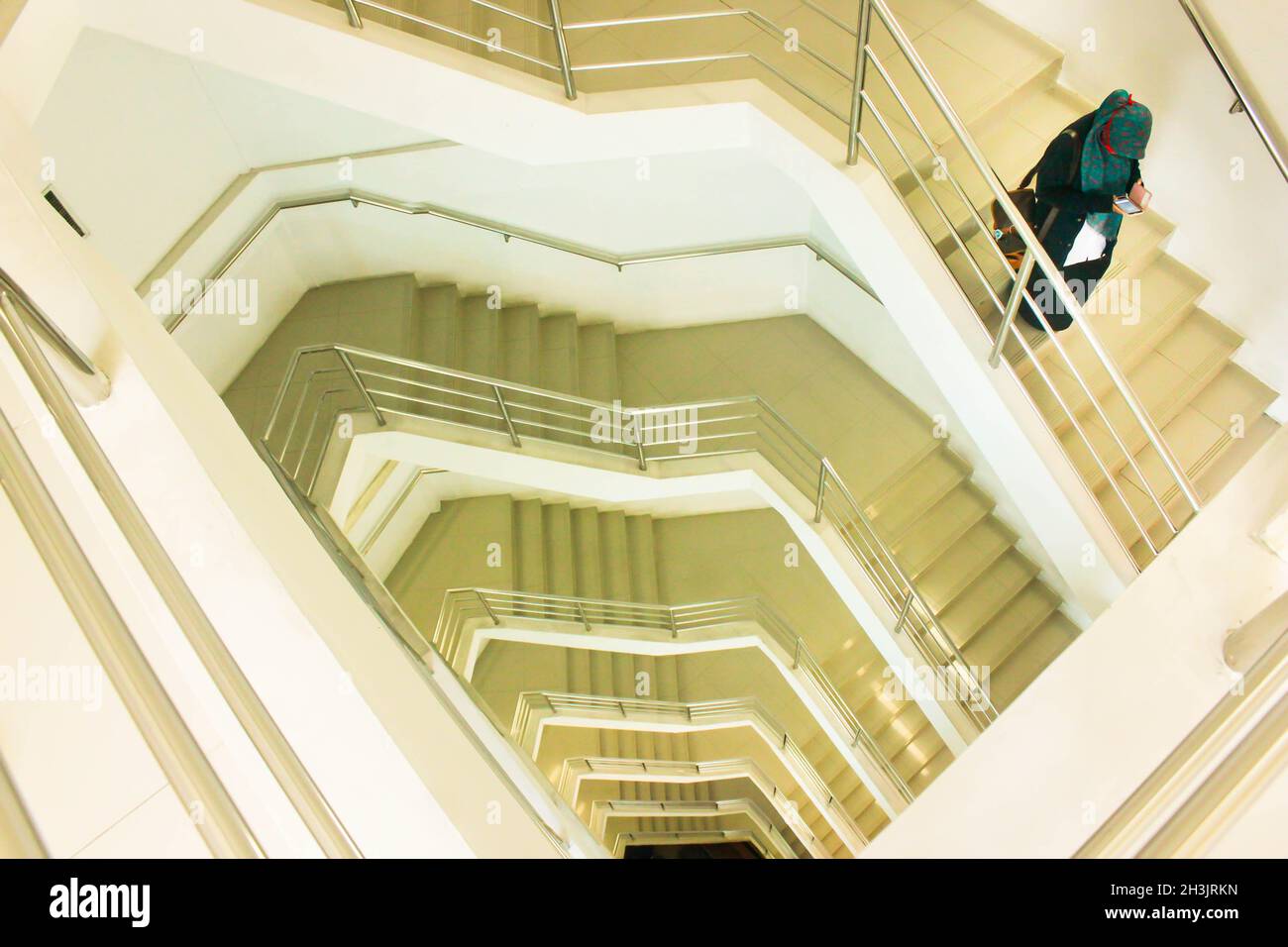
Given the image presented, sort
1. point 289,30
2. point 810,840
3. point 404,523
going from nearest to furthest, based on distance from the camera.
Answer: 1. point 289,30
2. point 404,523
3. point 810,840

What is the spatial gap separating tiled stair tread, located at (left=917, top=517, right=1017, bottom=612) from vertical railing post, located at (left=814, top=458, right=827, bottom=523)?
91cm

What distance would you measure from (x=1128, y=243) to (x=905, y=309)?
1423mm

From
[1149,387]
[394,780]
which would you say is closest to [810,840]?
[1149,387]

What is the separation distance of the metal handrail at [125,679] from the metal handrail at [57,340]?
22 cm

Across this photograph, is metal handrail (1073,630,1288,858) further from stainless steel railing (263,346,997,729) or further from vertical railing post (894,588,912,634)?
vertical railing post (894,588,912,634)

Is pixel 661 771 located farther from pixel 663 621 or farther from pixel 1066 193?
pixel 1066 193

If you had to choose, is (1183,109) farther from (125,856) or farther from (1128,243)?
(125,856)

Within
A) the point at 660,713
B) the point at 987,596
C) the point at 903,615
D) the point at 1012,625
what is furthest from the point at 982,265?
the point at 660,713

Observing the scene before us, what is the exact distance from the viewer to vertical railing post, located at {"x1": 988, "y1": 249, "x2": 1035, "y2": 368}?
3.11 meters

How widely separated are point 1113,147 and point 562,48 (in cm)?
223

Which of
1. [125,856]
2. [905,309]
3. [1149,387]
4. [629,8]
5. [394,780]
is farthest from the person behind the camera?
[629,8]
